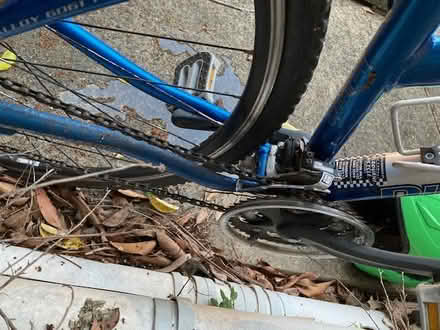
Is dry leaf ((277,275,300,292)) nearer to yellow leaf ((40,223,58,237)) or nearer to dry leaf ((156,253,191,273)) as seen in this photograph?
dry leaf ((156,253,191,273))

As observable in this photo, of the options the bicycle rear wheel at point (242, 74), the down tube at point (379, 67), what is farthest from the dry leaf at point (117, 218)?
the down tube at point (379, 67)

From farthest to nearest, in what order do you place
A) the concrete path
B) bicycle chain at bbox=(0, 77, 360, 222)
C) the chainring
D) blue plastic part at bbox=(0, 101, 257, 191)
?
the concrete path
the chainring
blue plastic part at bbox=(0, 101, 257, 191)
bicycle chain at bbox=(0, 77, 360, 222)

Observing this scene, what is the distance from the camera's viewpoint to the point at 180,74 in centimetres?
121

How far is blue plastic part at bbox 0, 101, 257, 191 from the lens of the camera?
913mm

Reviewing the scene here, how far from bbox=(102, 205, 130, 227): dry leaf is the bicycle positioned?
13 centimetres

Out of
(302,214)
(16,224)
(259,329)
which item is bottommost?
(259,329)

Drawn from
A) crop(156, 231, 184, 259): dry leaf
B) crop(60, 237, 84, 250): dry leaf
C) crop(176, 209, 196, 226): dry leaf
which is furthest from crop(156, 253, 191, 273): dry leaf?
crop(60, 237, 84, 250): dry leaf

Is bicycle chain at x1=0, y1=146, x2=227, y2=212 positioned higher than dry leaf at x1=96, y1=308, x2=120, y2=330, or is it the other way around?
bicycle chain at x1=0, y1=146, x2=227, y2=212

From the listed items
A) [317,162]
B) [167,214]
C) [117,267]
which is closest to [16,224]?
[117,267]

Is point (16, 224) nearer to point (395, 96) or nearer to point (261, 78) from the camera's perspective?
point (261, 78)

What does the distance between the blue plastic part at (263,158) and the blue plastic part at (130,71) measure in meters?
0.12

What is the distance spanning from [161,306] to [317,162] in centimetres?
43

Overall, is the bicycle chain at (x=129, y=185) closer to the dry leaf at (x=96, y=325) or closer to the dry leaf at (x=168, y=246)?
the dry leaf at (x=168, y=246)

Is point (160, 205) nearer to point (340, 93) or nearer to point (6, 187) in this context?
point (6, 187)
